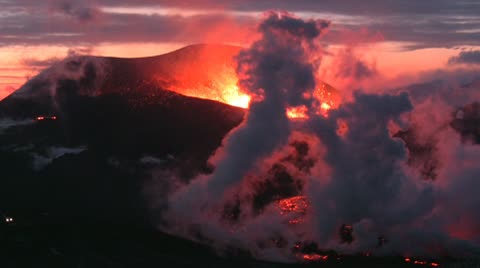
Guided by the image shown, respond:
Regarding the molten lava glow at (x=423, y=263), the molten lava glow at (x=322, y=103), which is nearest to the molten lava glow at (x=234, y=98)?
the molten lava glow at (x=322, y=103)

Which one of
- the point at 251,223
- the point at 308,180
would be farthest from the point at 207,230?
the point at 308,180

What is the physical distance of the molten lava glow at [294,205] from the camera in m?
91.4

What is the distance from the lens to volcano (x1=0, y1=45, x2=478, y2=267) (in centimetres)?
8775

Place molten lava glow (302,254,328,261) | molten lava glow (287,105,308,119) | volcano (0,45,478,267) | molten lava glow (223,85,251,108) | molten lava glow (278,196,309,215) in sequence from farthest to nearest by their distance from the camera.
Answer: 1. molten lava glow (223,85,251,108)
2. molten lava glow (287,105,308,119)
3. molten lava glow (278,196,309,215)
4. volcano (0,45,478,267)
5. molten lava glow (302,254,328,261)

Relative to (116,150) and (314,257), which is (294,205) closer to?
(314,257)

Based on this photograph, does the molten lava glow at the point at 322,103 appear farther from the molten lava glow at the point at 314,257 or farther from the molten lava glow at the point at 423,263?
the molten lava glow at the point at 423,263

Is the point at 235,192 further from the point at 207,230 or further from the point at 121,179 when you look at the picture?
the point at 121,179

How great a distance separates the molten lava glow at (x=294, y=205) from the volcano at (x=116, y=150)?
0.11m

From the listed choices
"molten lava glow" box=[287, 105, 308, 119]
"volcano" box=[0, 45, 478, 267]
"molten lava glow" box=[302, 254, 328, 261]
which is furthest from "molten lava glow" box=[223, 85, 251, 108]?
"molten lava glow" box=[302, 254, 328, 261]

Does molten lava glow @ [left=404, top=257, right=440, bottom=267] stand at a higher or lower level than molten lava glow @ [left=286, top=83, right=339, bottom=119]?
lower

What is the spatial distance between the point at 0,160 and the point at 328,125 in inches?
1361

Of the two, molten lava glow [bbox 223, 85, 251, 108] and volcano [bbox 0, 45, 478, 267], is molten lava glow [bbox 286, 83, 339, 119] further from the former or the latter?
molten lava glow [bbox 223, 85, 251, 108]

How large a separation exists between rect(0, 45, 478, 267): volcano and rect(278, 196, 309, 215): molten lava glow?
0.35ft

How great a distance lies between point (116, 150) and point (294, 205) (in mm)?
20519
